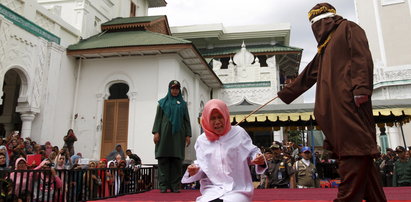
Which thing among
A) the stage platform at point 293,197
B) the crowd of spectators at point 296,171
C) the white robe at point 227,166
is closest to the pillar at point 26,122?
the stage platform at point 293,197

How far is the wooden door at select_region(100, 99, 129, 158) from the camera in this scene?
38.3ft

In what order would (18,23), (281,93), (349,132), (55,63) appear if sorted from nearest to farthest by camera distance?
(349,132) → (281,93) → (18,23) → (55,63)

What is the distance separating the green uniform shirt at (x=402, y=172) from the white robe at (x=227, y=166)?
7177mm

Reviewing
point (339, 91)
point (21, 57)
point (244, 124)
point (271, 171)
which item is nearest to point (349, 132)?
point (339, 91)

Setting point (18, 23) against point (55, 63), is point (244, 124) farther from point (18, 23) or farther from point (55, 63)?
point (18, 23)

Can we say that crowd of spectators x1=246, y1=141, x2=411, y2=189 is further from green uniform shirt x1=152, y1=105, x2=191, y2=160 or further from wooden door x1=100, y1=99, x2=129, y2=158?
wooden door x1=100, y1=99, x2=129, y2=158

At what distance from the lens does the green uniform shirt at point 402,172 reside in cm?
770

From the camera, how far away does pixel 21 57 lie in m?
9.80

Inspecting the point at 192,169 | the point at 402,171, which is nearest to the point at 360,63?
the point at 192,169

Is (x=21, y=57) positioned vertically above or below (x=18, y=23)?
below

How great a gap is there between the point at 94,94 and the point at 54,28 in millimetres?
2910

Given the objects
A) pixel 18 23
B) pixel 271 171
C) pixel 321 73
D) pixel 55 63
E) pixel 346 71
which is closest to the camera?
pixel 346 71

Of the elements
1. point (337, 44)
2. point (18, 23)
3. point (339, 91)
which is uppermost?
point (18, 23)

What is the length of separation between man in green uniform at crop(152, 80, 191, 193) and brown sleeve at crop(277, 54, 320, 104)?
7.78 ft
